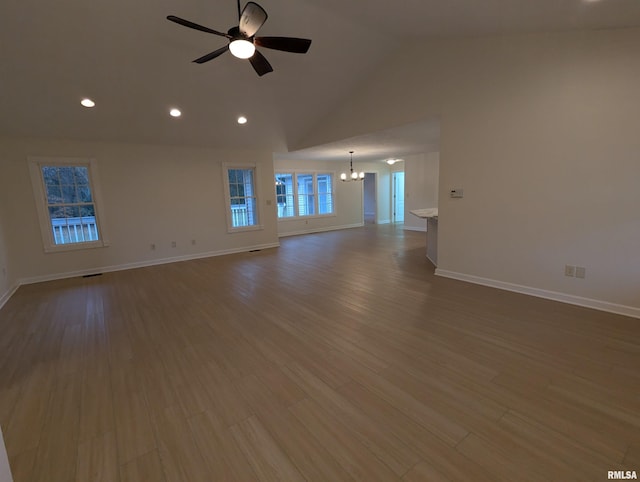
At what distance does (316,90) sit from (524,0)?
3240mm

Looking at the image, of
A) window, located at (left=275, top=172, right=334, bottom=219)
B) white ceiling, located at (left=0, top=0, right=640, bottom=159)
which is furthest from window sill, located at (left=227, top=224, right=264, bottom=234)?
white ceiling, located at (left=0, top=0, right=640, bottom=159)

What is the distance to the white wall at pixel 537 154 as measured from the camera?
293 centimetres

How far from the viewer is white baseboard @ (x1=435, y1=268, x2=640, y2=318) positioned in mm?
3035

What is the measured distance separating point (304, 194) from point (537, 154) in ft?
23.0

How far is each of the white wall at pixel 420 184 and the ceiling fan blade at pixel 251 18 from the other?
7575 mm

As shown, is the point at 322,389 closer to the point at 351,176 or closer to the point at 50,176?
the point at 50,176

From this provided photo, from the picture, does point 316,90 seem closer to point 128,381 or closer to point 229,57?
point 229,57

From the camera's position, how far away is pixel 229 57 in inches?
161

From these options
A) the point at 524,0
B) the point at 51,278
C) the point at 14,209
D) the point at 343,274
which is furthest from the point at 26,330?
the point at 524,0

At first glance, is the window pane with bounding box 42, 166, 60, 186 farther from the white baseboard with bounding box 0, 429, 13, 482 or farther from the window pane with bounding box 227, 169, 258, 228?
the white baseboard with bounding box 0, 429, 13, 482

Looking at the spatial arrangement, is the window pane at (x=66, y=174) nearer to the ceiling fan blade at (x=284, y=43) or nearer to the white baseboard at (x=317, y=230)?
the ceiling fan blade at (x=284, y=43)

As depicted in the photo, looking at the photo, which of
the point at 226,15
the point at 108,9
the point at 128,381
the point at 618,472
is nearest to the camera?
the point at 618,472

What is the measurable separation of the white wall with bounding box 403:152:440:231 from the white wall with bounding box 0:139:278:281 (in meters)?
4.86

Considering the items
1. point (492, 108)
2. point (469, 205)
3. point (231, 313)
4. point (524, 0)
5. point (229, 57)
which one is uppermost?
point (229, 57)
